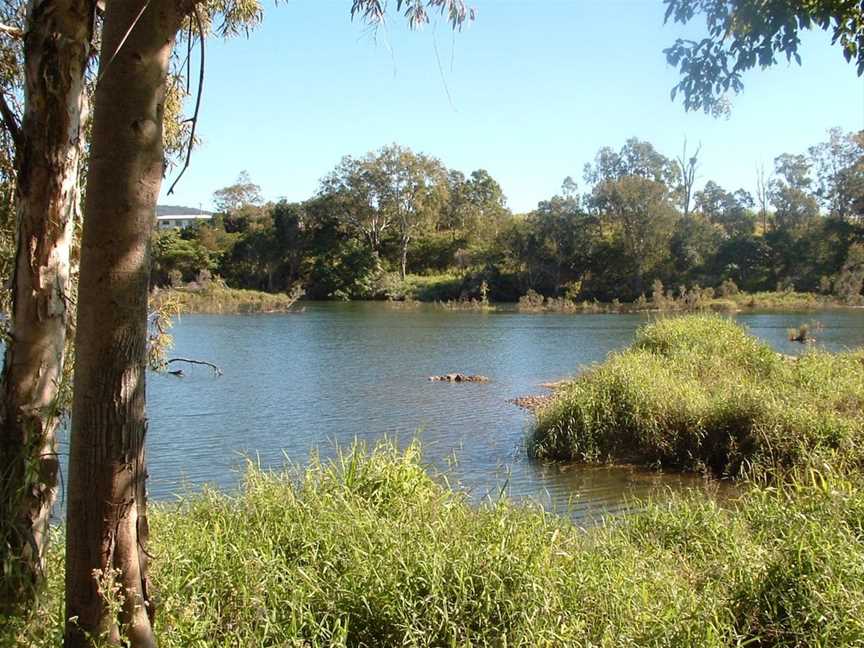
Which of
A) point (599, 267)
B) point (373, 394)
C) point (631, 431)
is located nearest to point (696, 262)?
point (599, 267)

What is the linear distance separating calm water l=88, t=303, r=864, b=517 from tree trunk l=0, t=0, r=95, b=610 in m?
3.36

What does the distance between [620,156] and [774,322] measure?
2903 cm

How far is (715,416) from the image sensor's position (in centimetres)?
1120

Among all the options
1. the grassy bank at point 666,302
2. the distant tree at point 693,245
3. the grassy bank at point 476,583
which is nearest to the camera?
the grassy bank at point 476,583

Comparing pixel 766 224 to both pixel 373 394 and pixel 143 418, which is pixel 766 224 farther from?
pixel 143 418

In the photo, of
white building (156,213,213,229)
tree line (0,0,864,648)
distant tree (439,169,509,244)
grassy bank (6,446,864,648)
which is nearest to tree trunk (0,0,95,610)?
tree line (0,0,864,648)

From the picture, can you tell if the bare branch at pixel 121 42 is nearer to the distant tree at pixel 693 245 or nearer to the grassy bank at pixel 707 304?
the grassy bank at pixel 707 304

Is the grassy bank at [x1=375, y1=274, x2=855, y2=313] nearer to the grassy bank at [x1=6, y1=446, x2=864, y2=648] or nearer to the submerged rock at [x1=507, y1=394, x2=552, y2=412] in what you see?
the submerged rock at [x1=507, y1=394, x2=552, y2=412]

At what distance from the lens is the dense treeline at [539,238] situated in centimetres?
5644

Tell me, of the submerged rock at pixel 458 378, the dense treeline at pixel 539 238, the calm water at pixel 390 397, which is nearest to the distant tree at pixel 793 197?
the dense treeline at pixel 539 238

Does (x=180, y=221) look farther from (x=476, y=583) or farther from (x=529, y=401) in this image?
(x=476, y=583)

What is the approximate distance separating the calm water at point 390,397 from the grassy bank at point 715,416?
0.63 metres

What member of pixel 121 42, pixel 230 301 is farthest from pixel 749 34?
pixel 230 301

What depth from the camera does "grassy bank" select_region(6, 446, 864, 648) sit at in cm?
378
